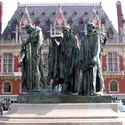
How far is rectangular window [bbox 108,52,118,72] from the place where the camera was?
4106 centimetres

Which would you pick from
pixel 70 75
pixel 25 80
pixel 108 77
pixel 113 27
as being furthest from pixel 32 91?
pixel 113 27

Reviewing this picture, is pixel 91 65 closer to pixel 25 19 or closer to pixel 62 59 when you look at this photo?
pixel 62 59

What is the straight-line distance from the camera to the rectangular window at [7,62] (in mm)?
41188

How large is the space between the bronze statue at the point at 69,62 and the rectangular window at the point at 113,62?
31.6 m

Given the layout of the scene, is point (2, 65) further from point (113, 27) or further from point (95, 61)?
point (95, 61)

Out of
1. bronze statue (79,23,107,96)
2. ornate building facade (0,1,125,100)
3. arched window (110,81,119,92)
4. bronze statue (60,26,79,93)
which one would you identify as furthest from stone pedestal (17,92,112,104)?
arched window (110,81,119,92)

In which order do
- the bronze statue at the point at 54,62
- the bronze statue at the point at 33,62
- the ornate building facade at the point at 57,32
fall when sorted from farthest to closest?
1. the ornate building facade at the point at 57,32
2. the bronze statue at the point at 54,62
3. the bronze statue at the point at 33,62

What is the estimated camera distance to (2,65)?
41062 mm

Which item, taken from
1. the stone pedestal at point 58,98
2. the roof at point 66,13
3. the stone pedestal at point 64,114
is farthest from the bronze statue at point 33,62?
the roof at point 66,13

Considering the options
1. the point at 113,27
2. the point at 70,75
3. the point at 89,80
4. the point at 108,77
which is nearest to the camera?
the point at 89,80

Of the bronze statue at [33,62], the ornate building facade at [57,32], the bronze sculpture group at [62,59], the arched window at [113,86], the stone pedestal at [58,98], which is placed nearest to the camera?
the stone pedestal at [58,98]

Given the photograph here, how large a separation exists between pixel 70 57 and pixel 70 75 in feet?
1.98

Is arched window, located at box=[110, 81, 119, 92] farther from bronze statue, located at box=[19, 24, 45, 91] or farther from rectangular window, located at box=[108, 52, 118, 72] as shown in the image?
bronze statue, located at box=[19, 24, 45, 91]

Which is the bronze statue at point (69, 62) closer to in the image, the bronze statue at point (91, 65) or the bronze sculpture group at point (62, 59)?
the bronze sculpture group at point (62, 59)
